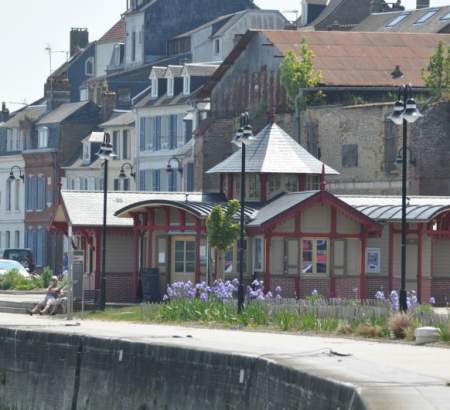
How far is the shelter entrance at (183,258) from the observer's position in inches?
2376

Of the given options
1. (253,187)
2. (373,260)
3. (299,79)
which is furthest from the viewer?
(299,79)

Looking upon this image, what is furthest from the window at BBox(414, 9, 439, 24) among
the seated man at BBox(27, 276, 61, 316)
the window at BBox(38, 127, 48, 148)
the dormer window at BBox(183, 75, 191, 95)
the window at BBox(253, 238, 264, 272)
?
the seated man at BBox(27, 276, 61, 316)

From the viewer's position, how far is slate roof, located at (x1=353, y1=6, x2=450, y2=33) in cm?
11000

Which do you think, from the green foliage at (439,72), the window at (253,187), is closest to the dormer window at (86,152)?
the green foliage at (439,72)

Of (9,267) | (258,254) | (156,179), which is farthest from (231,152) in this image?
(258,254)

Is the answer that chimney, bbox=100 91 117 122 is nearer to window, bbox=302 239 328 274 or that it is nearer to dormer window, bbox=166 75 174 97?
dormer window, bbox=166 75 174 97

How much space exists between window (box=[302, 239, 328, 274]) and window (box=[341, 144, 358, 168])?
25.7 metres

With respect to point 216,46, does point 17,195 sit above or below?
below

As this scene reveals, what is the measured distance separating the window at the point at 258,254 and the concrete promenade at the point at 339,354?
350 inches

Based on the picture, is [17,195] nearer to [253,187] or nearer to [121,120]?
[121,120]

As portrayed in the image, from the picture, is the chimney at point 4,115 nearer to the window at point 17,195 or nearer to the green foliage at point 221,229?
the window at point 17,195

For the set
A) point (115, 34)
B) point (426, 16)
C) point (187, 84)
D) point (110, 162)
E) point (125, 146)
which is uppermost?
point (115, 34)

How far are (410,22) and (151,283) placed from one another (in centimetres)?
5591

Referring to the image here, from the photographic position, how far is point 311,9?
418 ft
